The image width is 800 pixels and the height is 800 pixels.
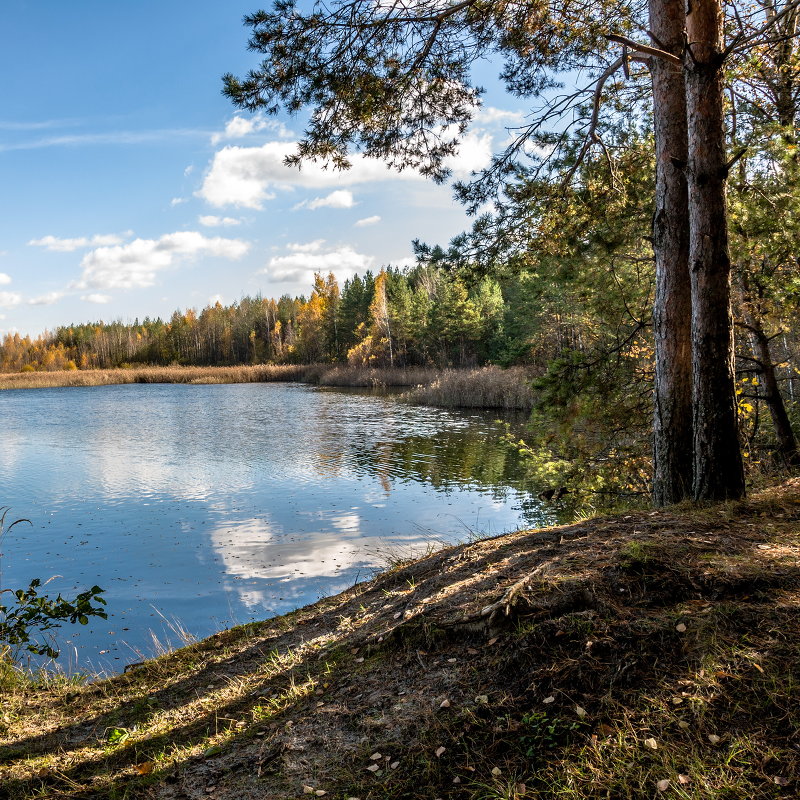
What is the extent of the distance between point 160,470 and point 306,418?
1122 cm

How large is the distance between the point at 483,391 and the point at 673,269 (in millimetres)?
23562

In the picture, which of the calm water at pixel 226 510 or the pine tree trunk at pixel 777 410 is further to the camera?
the calm water at pixel 226 510

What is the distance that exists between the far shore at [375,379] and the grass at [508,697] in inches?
429

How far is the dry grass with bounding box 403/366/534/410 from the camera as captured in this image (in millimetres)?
27031

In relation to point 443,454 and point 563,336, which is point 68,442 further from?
point 563,336

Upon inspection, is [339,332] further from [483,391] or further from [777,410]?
[777,410]

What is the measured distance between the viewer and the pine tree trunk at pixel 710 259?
4617 millimetres

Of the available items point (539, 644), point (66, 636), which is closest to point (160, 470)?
point (66, 636)

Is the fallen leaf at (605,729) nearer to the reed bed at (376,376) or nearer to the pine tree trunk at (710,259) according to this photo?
the pine tree trunk at (710,259)

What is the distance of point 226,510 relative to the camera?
11.4m

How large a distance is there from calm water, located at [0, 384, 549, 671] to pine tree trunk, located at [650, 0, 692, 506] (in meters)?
4.47

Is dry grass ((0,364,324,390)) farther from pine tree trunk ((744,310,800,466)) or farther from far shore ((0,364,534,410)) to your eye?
pine tree trunk ((744,310,800,466))

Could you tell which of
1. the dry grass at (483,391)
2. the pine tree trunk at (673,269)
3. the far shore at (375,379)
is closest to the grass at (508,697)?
the pine tree trunk at (673,269)

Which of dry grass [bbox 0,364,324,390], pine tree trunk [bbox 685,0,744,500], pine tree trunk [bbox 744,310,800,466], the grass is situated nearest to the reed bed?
dry grass [bbox 0,364,324,390]
